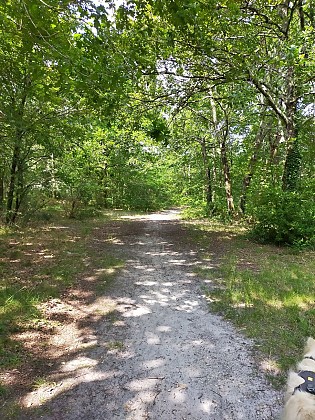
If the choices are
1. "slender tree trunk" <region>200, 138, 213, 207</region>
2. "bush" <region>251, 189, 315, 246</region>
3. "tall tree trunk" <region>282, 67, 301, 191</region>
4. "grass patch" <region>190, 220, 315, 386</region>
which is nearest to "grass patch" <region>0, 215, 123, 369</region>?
"grass patch" <region>190, 220, 315, 386</region>

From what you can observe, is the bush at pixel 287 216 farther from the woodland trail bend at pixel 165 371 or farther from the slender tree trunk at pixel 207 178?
the slender tree trunk at pixel 207 178

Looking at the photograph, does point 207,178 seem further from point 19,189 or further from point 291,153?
point 19,189

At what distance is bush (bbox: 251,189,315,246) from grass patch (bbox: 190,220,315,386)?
735 millimetres

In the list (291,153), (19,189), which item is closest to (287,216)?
(291,153)

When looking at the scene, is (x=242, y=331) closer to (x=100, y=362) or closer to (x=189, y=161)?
(x=100, y=362)

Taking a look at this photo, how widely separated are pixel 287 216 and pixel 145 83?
617 cm

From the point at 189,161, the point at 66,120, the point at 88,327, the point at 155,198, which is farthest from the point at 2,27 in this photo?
the point at 155,198

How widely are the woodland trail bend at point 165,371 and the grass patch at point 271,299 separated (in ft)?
0.81

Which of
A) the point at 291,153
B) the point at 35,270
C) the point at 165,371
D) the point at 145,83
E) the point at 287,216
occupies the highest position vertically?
the point at 145,83

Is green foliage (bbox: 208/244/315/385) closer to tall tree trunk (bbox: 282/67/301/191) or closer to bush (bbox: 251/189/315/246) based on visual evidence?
bush (bbox: 251/189/315/246)

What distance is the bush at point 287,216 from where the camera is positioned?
834cm

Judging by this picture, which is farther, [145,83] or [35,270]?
[145,83]

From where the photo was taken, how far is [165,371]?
9.96ft

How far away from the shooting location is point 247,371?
3057mm
